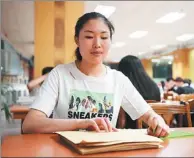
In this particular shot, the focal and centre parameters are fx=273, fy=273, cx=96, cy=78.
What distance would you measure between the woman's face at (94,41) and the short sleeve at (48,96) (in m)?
0.18

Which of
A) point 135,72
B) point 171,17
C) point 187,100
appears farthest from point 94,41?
point 171,17

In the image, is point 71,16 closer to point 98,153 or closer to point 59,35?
point 59,35

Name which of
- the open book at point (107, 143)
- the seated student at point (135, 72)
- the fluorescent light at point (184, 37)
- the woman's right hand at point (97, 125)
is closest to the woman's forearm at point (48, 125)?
the woman's right hand at point (97, 125)

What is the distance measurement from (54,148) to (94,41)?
2.03 feet

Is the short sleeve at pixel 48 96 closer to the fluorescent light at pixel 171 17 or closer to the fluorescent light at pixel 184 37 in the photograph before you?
the fluorescent light at pixel 171 17

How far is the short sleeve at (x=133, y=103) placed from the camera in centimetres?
135

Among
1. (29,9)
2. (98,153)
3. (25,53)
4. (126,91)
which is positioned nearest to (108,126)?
(98,153)

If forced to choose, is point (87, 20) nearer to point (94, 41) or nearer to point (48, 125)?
point (94, 41)

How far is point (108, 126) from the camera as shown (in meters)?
0.98

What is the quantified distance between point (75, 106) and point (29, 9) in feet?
18.6

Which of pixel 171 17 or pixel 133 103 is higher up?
pixel 171 17

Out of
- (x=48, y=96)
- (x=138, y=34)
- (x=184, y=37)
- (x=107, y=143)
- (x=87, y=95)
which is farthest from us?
(x=184, y=37)


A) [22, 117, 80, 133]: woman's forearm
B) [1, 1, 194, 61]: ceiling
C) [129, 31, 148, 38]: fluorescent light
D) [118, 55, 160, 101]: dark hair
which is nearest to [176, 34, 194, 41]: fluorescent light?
[1, 1, 194, 61]: ceiling

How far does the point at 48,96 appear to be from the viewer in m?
1.21
